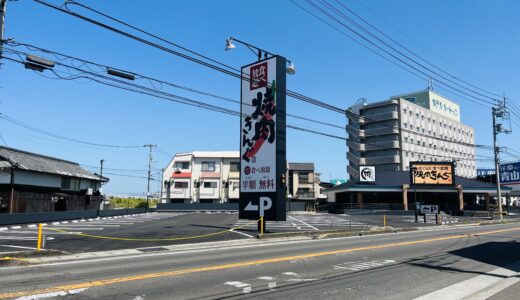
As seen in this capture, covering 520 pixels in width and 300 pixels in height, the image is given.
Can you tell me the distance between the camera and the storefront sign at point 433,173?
58594 mm

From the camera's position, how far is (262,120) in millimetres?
25141

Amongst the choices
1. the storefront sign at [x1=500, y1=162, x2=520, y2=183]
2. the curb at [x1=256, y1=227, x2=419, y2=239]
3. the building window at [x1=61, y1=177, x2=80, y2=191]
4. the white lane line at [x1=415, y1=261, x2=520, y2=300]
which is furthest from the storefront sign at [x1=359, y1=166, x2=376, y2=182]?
the white lane line at [x1=415, y1=261, x2=520, y2=300]

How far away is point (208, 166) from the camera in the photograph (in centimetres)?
7619

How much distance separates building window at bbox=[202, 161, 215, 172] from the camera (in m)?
75.9

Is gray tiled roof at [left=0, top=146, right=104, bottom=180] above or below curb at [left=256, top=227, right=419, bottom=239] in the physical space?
above

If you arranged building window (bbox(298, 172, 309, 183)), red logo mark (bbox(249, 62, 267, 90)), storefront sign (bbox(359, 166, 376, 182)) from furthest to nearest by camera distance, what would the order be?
building window (bbox(298, 172, 309, 183)) → storefront sign (bbox(359, 166, 376, 182)) → red logo mark (bbox(249, 62, 267, 90))

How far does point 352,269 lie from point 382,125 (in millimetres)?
91270

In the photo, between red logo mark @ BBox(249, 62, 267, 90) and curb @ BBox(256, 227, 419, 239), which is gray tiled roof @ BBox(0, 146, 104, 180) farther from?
curb @ BBox(256, 227, 419, 239)

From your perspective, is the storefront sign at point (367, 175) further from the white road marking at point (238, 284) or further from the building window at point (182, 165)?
the white road marking at point (238, 284)

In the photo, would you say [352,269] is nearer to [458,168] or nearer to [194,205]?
[194,205]

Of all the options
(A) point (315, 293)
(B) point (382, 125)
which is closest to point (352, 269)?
(A) point (315, 293)

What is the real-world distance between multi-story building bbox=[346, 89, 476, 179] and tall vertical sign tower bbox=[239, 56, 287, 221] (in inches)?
2577

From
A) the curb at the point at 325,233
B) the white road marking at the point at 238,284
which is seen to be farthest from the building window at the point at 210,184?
the white road marking at the point at 238,284

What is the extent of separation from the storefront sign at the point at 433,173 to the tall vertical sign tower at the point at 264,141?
39.1 m
